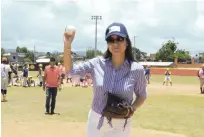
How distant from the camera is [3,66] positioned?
46.7 feet

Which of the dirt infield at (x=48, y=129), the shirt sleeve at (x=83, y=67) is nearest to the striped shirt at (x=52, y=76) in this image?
the dirt infield at (x=48, y=129)

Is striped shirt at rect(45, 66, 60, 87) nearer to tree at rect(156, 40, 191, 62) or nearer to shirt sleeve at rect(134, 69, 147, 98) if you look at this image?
shirt sleeve at rect(134, 69, 147, 98)

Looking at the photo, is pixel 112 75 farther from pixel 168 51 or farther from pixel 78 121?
pixel 168 51

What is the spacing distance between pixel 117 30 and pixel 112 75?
41 centimetres

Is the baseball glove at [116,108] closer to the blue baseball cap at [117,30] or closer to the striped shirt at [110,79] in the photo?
the striped shirt at [110,79]

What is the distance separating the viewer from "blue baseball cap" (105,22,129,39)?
344 centimetres

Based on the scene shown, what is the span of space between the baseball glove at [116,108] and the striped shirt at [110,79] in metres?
0.04

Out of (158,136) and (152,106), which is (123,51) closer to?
(158,136)

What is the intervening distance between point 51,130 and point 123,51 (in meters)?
5.47

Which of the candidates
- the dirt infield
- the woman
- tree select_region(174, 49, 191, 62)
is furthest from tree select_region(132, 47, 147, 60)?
tree select_region(174, 49, 191, 62)

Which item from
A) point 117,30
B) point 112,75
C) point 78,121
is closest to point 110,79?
point 112,75

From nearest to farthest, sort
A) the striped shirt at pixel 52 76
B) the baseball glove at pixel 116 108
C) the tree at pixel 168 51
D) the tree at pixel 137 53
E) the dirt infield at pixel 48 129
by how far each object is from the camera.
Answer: the baseball glove at pixel 116 108
the tree at pixel 137 53
the dirt infield at pixel 48 129
the striped shirt at pixel 52 76
the tree at pixel 168 51

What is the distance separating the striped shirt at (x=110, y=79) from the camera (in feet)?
11.5

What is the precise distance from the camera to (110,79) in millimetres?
3516
